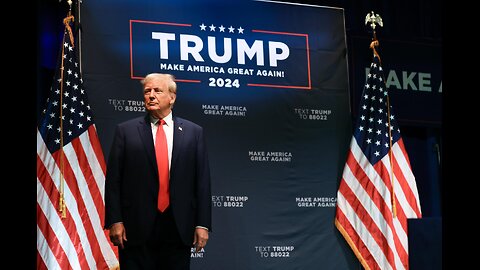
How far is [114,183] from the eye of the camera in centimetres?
388

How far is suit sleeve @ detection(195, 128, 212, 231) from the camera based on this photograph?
3.92 m

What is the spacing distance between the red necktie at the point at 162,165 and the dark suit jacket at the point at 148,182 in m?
0.03

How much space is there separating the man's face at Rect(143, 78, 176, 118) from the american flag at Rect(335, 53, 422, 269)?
2181 millimetres

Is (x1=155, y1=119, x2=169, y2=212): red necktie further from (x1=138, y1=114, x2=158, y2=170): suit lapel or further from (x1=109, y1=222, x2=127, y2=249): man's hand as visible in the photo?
(x1=109, y1=222, x2=127, y2=249): man's hand

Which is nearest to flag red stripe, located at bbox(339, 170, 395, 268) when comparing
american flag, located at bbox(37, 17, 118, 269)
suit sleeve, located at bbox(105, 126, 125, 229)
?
american flag, located at bbox(37, 17, 118, 269)

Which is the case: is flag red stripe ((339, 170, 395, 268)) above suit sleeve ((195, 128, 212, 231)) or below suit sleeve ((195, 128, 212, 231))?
below

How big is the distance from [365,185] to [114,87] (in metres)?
2.09

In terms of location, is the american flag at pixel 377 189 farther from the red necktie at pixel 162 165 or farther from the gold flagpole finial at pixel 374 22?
the red necktie at pixel 162 165

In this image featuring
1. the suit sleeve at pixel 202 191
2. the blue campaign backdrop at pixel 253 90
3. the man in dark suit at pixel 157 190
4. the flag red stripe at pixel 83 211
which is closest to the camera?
the man in dark suit at pixel 157 190

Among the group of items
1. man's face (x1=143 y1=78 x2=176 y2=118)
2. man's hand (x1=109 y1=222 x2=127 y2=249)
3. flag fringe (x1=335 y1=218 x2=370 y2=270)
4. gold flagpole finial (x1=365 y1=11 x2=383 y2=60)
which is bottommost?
flag fringe (x1=335 y1=218 x2=370 y2=270)

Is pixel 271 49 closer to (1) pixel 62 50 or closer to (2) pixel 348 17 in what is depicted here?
(2) pixel 348 17

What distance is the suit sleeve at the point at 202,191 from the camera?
154 inches

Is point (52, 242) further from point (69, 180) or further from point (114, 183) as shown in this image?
point (114, 183)

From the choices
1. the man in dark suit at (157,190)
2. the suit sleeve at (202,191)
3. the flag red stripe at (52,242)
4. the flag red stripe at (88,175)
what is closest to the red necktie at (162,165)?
the man in dark suit at (157,190)
